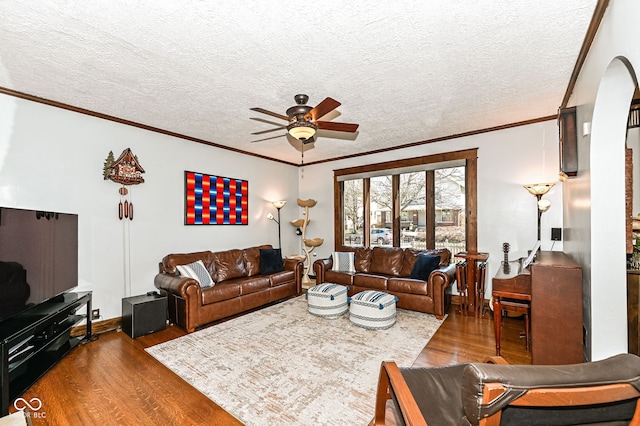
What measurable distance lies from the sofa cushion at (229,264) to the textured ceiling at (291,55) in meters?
2.24

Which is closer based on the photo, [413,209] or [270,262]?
[270,262]

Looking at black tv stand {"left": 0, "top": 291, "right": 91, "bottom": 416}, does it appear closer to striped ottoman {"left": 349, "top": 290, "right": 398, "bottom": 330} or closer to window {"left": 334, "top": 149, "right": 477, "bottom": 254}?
striped ottoman {"left": 349, "top": 290, "right": 398, "bottom": 330}

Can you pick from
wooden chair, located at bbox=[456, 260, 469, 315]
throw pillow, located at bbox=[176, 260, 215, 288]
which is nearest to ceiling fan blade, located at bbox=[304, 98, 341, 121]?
throw pillow, located at bbox=[176, 260, 215, 288]

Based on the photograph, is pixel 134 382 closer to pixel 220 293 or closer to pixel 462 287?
pixel 220 293

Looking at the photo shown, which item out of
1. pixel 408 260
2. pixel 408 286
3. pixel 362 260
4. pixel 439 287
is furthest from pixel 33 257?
pixel 408 260

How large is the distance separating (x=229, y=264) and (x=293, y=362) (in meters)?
2.46

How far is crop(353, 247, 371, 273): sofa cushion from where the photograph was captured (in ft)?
16.8

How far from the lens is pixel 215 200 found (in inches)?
199

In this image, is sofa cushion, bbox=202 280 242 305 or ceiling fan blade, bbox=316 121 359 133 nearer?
ceiling fan blade, bbox=316 121 359 133

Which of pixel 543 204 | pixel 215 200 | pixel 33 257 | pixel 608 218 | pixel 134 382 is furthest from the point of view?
pixel 215 200

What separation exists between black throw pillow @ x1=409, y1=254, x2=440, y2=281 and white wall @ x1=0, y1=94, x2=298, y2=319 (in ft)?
11.0

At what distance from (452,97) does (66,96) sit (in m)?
4.32

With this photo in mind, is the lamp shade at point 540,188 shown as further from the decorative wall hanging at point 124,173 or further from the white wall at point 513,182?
the decorative wall hanging at point 124,173

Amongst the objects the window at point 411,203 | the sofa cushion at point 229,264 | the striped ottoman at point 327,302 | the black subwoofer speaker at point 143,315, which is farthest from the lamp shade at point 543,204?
the black subwoofer speaker at point 143,315
